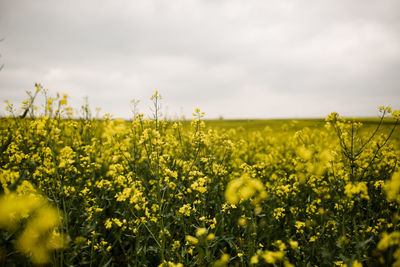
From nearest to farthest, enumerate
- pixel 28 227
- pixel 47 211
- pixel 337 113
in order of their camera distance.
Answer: pixel 47 211 < pixel 28 227 < pixel 337 113

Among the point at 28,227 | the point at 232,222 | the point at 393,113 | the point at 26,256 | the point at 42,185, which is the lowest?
the point at 232,222

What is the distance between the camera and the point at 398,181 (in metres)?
1.59

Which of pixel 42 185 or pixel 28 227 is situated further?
pixel 42 185

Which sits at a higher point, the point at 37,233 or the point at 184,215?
the point at 37,233

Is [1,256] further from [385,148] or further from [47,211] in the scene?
[385,148]

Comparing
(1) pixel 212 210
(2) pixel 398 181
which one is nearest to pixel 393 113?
(2) pixel 398 181

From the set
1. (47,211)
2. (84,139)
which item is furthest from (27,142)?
(47,211)

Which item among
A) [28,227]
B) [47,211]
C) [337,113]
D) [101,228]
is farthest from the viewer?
[101,228]

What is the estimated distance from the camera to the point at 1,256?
1.78m

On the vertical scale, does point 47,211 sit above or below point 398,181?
below

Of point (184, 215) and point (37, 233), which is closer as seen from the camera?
point (37, 233)

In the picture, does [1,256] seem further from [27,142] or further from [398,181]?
[398,181]

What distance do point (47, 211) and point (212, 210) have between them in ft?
7.84

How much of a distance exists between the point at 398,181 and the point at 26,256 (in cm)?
351
